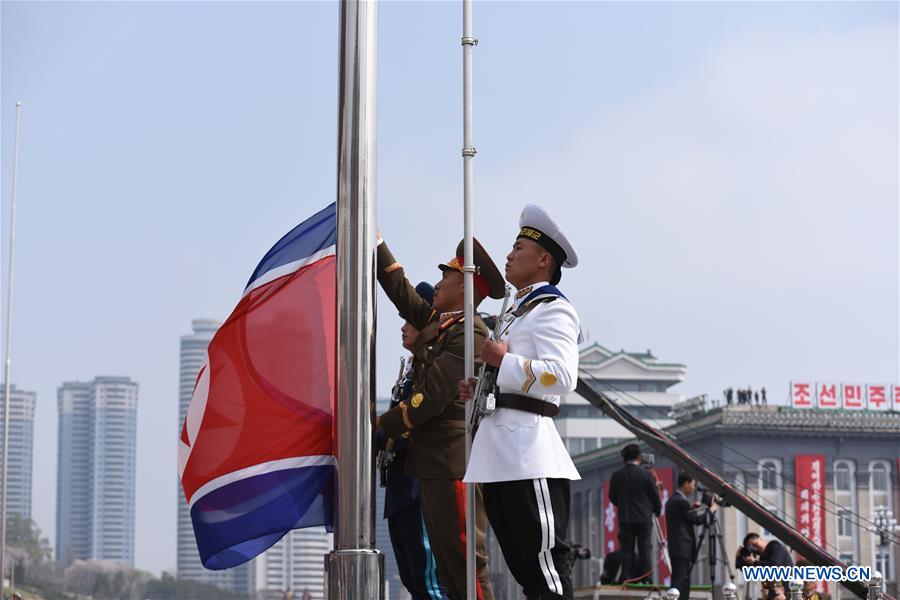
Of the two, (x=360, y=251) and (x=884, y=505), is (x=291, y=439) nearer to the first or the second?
(x=360, y=251)

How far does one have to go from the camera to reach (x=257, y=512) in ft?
19.7

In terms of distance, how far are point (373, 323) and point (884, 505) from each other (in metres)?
54.6

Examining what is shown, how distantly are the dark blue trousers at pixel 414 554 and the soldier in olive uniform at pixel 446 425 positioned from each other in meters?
0.22

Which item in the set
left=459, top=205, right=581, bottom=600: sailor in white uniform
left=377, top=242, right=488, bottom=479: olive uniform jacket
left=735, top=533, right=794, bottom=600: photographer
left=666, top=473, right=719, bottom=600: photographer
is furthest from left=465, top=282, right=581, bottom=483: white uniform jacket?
left=666, top=473, right=719, bottom=600: photographer

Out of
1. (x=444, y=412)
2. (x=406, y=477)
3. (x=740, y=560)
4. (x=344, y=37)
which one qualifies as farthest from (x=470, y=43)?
(x=740, y=560)

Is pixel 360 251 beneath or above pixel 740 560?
above

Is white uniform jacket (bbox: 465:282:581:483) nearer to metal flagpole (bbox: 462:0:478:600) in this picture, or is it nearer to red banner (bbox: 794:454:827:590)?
metal flagpole (bbox: 462:0:478:600)

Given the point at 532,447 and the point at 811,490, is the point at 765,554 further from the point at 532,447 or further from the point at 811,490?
the point at 811,490

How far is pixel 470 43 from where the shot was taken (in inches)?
223

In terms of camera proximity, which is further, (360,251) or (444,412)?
(444,412)

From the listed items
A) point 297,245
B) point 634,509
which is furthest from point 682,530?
point 297,245

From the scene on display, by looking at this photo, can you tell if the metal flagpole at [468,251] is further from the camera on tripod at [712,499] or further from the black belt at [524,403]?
the camera on tripod at [712,499]

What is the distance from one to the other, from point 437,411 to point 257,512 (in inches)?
34.9

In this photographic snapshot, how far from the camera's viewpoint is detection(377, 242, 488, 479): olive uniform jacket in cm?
611
